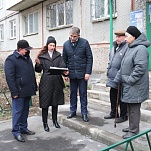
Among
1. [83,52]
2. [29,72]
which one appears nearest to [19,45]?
[29,72]

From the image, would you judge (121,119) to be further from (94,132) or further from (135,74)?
(135,74)

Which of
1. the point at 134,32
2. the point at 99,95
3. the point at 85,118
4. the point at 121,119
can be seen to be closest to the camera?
the point at 134,32

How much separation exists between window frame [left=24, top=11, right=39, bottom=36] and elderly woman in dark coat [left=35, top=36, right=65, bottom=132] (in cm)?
996

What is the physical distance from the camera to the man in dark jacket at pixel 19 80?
12.5 feet

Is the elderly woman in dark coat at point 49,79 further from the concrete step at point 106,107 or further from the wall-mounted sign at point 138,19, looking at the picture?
the wall-mounted sign at point 138,19

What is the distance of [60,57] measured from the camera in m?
4.33

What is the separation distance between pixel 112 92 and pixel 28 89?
1479 millimetres

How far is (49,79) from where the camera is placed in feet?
13.7

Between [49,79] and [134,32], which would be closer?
[134,32]

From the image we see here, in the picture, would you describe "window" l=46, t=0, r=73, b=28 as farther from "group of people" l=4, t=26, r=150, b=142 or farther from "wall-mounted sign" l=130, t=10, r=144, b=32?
"group of people" l=4, t=26, r=150, b=142

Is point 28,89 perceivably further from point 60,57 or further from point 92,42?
point 92,42

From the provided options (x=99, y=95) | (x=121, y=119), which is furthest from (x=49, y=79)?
(x=99, y=95)

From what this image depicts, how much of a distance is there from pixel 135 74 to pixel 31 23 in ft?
40.5

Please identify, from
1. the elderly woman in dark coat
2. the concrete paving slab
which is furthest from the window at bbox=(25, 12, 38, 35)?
the concrete paving slab
